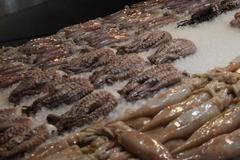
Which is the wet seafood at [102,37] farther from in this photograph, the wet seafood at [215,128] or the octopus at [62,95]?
the wet seafood at [215,128]

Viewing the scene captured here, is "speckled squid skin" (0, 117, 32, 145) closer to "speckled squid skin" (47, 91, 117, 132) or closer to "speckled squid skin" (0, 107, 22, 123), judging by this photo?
"speckled squid skin" (0, 107, 22, 123)

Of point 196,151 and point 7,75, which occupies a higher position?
point 7,75

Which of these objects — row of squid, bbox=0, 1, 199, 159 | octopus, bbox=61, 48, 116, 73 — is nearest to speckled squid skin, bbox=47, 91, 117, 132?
row of squid, bbox=0, 1, 199, 159

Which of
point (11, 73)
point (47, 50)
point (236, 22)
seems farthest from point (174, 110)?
point (236, 22)

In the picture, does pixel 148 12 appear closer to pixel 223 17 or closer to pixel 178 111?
pixel 223 17

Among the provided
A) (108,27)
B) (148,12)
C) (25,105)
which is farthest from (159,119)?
(148,12)

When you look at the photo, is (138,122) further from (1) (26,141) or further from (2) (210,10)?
(2) (210,10)

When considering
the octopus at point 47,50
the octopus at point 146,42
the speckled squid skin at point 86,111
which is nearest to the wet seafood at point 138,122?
the speckled squid skin at point 86,111
